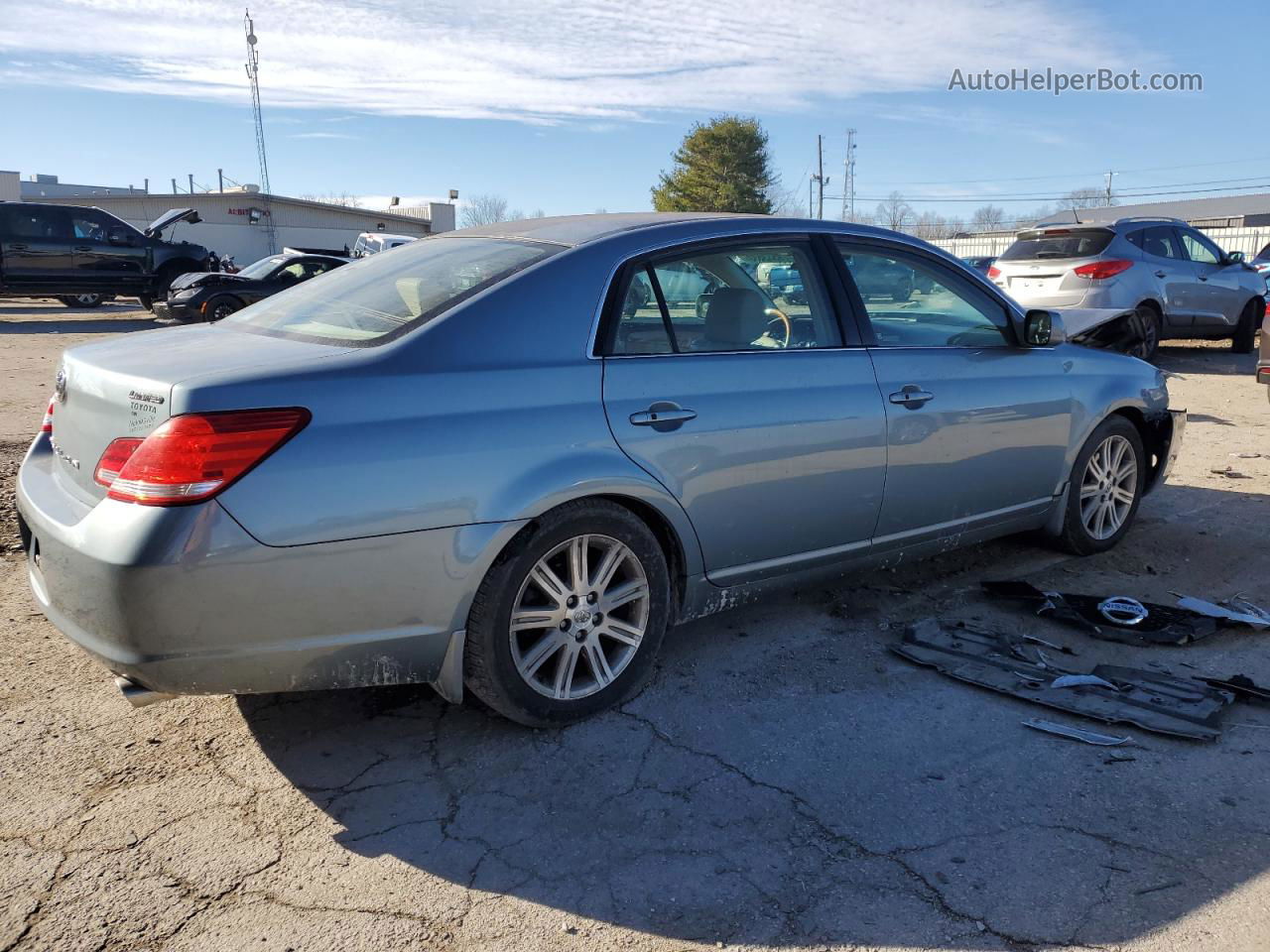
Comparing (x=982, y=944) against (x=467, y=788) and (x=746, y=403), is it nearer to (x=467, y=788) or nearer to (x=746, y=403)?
(x=467, y=788)

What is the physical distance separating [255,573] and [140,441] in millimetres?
476

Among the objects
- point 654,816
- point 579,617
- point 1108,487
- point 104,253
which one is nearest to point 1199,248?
point 1108,487

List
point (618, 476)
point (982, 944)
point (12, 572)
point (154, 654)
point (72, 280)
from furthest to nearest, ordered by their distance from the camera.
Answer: point (72, 280) < point (12, 572) < point (618, 476) < point (154, 654) < point (982, 944)

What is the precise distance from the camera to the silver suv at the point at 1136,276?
11820 mm

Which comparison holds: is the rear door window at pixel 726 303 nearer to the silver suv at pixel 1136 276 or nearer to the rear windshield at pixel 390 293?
the rear windshield at pixel 390 293

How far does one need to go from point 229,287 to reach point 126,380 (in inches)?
654

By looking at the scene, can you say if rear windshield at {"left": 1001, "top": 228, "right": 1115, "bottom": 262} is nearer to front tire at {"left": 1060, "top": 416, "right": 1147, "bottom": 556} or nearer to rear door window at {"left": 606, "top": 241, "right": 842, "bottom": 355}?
front tire at {"left": 1060, "top": 416, "right": 1147, "bottom": 556}

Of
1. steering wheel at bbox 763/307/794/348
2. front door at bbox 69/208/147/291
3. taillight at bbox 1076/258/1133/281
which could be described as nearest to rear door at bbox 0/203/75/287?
front door at bbox 69/208/147/291

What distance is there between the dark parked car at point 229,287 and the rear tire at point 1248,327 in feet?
45.4

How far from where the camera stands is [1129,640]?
4.07 meters

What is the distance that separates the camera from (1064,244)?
1209cm

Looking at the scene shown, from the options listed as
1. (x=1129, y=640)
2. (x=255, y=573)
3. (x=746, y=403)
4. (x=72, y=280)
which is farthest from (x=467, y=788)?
(x=72, y=280)

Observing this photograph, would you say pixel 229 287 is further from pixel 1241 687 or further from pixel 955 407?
pixel 1241 687

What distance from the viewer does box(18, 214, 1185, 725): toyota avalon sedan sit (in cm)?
268
